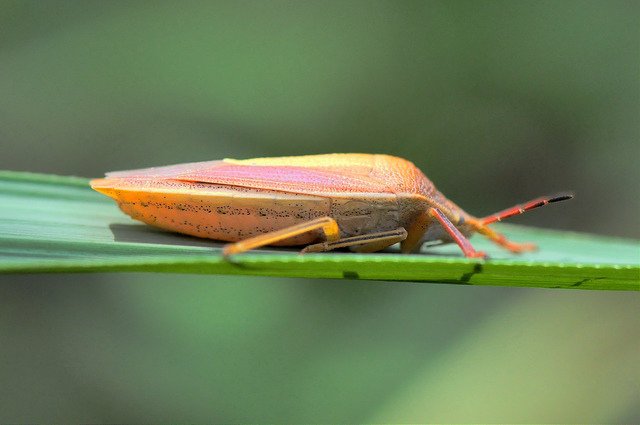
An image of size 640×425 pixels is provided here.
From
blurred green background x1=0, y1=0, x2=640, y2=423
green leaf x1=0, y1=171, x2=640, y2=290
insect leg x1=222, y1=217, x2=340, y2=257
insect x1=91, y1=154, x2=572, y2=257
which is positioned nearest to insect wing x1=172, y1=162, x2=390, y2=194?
insect x1=91, y1=154, x2=572, y2=257

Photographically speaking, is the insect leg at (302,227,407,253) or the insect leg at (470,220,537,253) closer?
the insect leg at (302,227,407,253)

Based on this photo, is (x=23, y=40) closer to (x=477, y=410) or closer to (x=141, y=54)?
(x=141, y=54)

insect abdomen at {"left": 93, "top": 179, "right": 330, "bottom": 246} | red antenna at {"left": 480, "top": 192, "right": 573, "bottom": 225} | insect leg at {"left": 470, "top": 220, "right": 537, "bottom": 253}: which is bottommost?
insect leg at {"left": 470, "top": 220, "right": 537, "bottom": 253}

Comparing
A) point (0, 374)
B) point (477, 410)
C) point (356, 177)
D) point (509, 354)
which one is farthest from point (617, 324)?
point (0, 374)

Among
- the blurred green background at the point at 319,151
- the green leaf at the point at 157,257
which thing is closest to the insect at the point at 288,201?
the green leaf at the point at 157,257

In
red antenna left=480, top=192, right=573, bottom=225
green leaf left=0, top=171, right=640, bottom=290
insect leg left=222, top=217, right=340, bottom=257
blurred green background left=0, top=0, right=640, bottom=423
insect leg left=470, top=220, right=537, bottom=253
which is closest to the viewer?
green leaf left=0, top=171, right=640, bottom=290

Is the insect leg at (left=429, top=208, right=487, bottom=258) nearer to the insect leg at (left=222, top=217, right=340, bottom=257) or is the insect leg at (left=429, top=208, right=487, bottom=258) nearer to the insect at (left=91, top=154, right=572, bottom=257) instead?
the insect at (left=91, top=154, right=572, bottom=257)

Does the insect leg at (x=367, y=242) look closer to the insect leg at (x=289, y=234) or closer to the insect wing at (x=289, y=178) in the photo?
the insect leg at (x=289, y=234)
